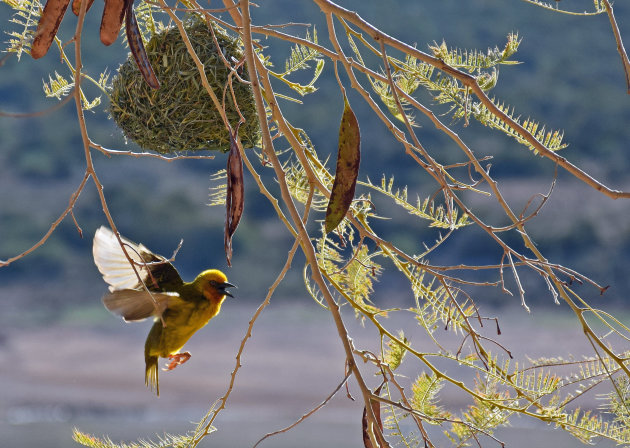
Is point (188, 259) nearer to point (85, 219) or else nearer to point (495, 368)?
point (85, 219)

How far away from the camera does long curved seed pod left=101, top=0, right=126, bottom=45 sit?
0.67m

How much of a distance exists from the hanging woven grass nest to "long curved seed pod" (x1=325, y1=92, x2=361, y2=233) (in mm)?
353

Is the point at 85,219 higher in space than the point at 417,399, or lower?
lower

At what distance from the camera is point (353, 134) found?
1.90ft

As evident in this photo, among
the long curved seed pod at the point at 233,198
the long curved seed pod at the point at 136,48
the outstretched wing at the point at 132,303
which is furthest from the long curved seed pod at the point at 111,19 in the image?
the outstretched wing at the point at 132,303

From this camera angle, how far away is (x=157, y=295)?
35.5 inches

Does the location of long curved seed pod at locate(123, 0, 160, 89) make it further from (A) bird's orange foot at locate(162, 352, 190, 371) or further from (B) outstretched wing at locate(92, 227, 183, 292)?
(A) bird's orange foot at locate(162, 352, 190, 371)

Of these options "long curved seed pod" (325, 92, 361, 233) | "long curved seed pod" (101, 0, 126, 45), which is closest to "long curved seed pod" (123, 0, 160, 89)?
"long curved seed pod" (101, 0, 126, 45)

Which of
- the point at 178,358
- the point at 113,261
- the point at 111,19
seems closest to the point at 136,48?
the point at 111,19

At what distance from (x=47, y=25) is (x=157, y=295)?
0.35 meters

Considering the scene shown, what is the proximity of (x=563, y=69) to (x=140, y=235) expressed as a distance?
2237 mm

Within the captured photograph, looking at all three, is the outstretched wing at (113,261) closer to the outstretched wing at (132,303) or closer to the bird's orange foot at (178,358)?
the outstretched wing at (132,303)

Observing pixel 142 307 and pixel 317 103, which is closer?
pixel 142 307

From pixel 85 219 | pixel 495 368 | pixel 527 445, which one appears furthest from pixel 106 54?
pixel 495 368
